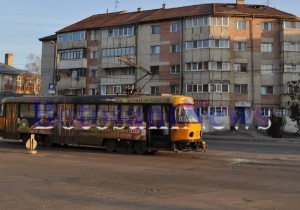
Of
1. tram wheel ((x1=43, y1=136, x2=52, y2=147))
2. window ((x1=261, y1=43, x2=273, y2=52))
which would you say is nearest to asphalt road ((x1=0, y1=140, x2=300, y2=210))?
tram wheel ((x1=43, y1=136, x2=52, y2=147))

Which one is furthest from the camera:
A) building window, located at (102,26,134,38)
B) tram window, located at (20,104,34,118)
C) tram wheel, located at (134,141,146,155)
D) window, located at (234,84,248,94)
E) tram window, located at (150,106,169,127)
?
building window, located at (102,26,134,38)

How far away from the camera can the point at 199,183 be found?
12.1 meters

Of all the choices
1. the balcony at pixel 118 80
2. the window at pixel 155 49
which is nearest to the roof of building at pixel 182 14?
the window at pixel 155 49

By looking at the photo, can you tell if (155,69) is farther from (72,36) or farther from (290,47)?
(290,47)

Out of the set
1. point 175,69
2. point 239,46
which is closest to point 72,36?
point 175,69

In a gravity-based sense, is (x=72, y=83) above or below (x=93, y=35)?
below

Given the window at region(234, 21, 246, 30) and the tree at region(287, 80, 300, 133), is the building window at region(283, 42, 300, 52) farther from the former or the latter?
the window at region(234, 21, 246, 30)

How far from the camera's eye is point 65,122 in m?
24.4

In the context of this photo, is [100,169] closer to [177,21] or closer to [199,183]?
[199,183]

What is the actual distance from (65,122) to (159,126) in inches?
242

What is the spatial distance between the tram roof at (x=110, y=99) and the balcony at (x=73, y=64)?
3410cm

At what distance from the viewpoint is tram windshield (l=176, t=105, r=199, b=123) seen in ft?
68.0

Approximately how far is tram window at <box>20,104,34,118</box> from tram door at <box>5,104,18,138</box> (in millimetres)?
479

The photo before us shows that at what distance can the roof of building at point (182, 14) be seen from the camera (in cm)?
5338
